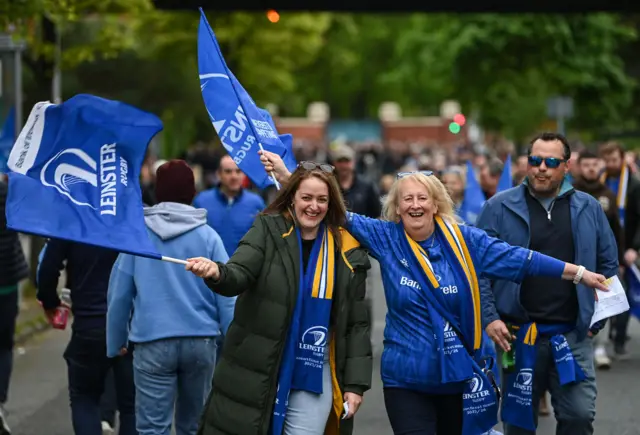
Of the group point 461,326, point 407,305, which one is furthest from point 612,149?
point 407,305

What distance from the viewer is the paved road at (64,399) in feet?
33.7

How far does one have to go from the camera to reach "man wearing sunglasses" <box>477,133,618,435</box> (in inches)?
290

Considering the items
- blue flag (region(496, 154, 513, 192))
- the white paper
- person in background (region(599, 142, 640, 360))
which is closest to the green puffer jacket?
the white paper

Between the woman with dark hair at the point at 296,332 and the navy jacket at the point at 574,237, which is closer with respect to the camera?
the woman with dark hair at the point at 296,332

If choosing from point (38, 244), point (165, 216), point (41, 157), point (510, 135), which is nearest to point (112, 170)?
point (41, 157)

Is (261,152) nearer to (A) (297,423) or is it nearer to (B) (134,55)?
(A) (297,423)

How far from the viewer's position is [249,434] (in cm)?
614

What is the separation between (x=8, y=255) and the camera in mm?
9906

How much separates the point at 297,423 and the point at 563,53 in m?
31.6

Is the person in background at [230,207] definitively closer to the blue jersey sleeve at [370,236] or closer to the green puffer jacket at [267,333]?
the blue jersey sleeve at [370,236]

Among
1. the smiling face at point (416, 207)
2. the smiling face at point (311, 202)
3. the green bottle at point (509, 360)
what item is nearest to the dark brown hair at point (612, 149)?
the green bottle at point (509, 360)

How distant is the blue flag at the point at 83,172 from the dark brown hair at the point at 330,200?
2.00 ft

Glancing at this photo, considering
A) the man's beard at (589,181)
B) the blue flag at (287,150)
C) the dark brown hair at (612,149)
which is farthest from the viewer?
the dark brown hair at (612,149)

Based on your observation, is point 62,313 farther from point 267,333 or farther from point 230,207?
point 230,207
